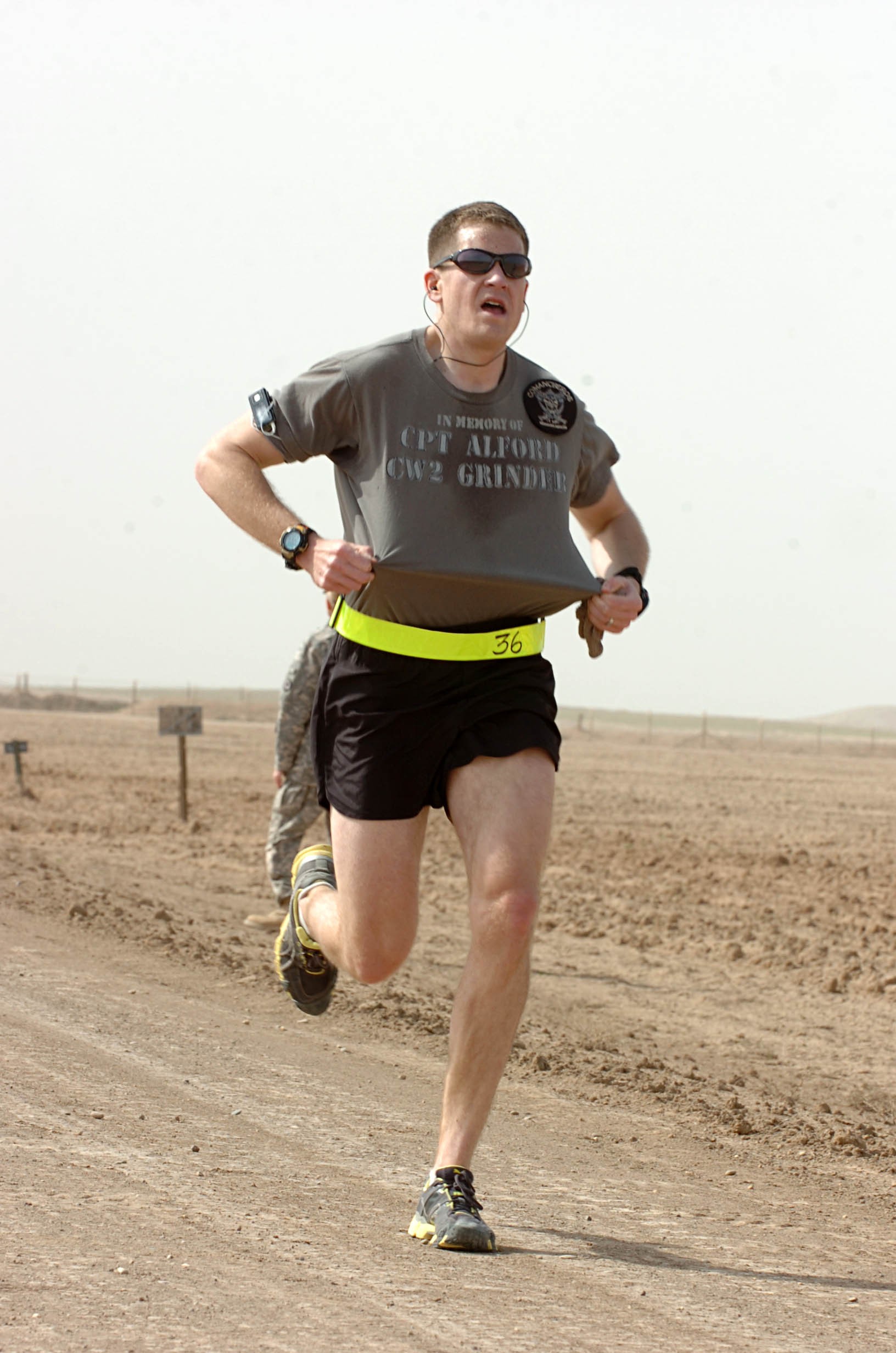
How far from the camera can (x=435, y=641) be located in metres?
4.07

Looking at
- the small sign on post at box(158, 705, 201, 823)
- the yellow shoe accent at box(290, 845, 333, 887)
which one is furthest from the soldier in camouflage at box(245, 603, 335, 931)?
the small sign on post at box(158, 705, 201, 823)

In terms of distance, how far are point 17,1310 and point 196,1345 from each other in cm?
43

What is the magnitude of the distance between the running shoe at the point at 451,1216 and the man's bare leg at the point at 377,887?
622 mm

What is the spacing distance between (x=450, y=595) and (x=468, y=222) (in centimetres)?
106

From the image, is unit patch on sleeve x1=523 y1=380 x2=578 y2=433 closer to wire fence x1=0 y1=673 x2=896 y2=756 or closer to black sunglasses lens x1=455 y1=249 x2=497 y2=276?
black sunglasses lens x1=455 y1=249 x2=497 y2=276

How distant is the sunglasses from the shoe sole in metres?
2.53

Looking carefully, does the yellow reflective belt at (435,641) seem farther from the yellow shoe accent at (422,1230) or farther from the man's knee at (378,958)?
the yellow shoe accent at (422,1230)

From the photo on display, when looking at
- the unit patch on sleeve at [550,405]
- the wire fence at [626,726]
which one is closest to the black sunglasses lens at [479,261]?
the unit patch on sleeve at [550,405]

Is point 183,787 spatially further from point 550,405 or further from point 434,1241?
point 434,1241

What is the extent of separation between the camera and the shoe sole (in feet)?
12.3

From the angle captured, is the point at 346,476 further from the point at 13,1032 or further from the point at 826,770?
the point at 826,770

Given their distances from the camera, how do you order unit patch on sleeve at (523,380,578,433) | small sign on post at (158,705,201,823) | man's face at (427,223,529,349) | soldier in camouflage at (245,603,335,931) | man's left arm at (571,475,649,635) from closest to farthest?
1. man's face at (427,223,529,349)
2. unit patch on sleeve at (523,380,578,433)
3. man's left arm at (571,475,649,635)
4. soldier in camouflage at (245,603,335,931)
5. small sign on post at (158,705,201,823)

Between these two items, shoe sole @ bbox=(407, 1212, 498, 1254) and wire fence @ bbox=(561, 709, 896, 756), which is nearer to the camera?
shoe sole @ bbox=(407, 1212, 498, 1254)

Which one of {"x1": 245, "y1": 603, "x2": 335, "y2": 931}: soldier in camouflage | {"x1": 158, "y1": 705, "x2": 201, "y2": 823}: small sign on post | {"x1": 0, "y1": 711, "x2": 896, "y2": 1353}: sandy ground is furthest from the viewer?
{"x1": 158, "y1": 705, "x2": 201, "y2": 823}: small sign on post
